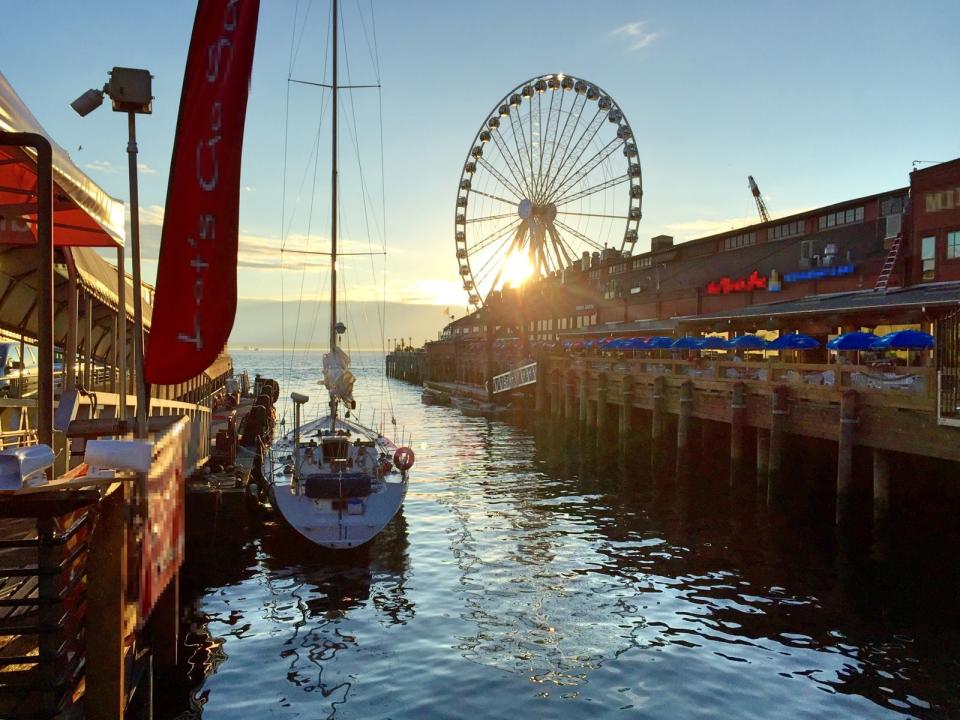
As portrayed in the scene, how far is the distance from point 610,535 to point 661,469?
1191 centimetres

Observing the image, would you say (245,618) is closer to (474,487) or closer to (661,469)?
(474,487)

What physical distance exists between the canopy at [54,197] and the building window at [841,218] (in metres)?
44.3

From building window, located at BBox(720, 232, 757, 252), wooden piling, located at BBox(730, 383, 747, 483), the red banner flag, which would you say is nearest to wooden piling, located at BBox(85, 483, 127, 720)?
the red banner flag

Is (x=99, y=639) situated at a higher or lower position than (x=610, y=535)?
higher

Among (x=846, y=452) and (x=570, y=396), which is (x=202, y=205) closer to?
(x=846, y=452)

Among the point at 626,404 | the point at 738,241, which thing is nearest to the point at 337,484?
the point at 626,404

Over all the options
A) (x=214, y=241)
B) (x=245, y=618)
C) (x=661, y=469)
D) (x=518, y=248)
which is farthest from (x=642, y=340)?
(x=214, y=241)

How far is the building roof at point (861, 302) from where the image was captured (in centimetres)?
3145

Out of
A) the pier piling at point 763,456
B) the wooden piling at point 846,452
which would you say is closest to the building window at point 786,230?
the pier piling at point 763,456

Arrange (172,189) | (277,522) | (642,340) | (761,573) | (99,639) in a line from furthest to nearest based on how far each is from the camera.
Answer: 1. (642,340)
2. (277,522)
3. (761,573)
4. (172,189)
5. (99,639)

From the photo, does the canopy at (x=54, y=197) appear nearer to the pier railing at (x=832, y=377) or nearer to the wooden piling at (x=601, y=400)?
the pier railing at (x=832, y=377)

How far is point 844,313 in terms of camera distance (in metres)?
36.5

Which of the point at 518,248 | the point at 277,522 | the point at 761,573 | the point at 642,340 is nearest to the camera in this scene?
the point at 761,573

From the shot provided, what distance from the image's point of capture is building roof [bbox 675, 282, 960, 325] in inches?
1238
